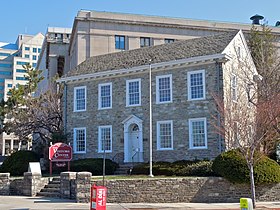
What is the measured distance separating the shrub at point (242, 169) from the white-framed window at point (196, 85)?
626cm

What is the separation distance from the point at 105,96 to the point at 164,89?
4903 millimetres

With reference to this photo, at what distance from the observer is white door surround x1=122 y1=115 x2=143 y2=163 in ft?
94.3

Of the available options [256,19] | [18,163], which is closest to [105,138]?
[18,163]

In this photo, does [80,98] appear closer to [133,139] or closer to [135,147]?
[133,139]

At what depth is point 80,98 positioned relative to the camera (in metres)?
32.1

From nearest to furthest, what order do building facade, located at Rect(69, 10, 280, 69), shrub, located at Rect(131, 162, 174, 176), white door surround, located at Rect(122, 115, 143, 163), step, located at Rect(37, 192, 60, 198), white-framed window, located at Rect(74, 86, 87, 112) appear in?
step, located at Rect(37, 192, 60, 198) < shrub, located at Rect(131, 162, 174, 176) < white door surround, located at Rect(122, 115, 143, 163) < white-framed window, located at Rect(74, 86, 87, 112) < building facade, located at Rect(69, 10, 280, 69)

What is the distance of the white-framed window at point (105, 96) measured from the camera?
101 feet

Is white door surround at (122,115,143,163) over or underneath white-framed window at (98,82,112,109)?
underneath

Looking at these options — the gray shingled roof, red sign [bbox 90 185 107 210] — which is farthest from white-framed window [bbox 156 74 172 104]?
red sign [bbox 90 185 107 210]

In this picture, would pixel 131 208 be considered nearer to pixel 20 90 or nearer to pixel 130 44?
pixel 20 90

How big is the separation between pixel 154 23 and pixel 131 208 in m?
44.9

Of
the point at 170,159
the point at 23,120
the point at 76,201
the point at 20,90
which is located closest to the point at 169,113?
the point at 170,159

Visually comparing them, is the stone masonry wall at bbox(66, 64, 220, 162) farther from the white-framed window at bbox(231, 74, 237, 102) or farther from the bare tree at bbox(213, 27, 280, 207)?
the white-framed window at bbox(231, 74, 237, 102)

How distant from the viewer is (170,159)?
27.5 m
